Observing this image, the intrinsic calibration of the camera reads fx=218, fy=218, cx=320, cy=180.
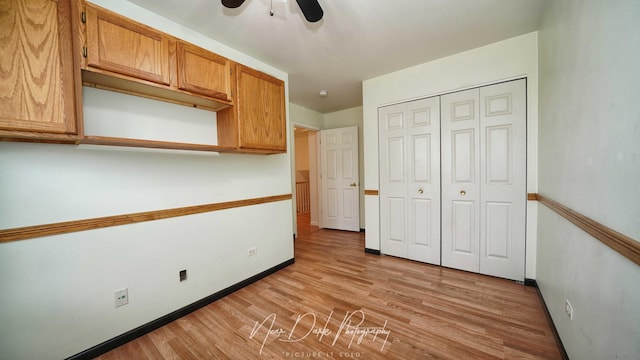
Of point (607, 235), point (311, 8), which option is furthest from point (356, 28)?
point (607, 235)

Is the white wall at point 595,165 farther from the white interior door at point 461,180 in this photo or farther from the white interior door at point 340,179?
the white interior door at point 340,179

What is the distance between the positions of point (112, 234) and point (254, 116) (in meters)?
1.40

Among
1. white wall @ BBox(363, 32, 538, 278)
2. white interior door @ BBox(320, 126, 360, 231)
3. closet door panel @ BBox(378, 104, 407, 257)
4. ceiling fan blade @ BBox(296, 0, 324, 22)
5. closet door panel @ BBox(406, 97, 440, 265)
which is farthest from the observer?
white interior door @ BBox(320, 126, 360, 231)

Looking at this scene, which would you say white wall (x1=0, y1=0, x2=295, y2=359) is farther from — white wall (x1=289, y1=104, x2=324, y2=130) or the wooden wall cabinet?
white wall (x1=289, y1=104, x2=324, y2=130)

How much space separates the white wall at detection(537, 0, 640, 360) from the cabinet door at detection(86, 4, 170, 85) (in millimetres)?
2308

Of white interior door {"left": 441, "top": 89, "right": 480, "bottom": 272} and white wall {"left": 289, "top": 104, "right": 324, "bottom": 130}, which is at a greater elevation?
white wall {"left": 289, "top": 104, "right": 324, "bottom": 130}

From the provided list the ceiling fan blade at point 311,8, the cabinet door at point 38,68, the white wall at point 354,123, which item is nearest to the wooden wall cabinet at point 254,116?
the ceiling fan blade at point 311,8

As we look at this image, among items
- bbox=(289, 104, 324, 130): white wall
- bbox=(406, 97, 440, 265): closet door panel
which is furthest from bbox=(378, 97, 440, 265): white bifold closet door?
bbox=(289, 104, 324, 130): white wall

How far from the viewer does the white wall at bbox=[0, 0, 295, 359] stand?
48.4 inches

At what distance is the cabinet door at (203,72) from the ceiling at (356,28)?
0.32 m

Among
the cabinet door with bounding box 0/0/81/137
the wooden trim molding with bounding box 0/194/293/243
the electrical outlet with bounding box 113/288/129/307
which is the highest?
the cabinet door with bounding box 0/0/81/137

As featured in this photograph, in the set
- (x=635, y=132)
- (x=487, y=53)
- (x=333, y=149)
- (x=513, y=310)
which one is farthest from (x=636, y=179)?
(x=333, y=149)

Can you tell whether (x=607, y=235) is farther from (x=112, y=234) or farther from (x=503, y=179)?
(x=112, y=234)

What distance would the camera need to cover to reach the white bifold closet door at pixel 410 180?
264cm
